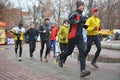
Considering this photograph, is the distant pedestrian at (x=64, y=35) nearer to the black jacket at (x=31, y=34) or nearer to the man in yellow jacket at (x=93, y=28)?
the black jacket at (x=31, y=34)

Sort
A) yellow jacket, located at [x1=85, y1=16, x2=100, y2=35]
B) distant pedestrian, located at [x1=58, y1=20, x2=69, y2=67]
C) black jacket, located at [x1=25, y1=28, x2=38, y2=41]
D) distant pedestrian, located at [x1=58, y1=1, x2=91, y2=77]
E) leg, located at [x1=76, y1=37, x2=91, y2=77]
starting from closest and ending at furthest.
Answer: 1. leg, located at [x1=76, y1=37, x2=91, y2=77]
2. distant pedestrian, located at [x1=58, y1=1, x2=91, y2=77]
3. yellow jacket, located at [x1=85, y1=16, x2=100, y2=35]
4. distant pedestrian, located at [x1=58, y1=20, x2=69, y2=67]
5. black jacket, located at [x1=25, y1=28, x2=38, y2=41]

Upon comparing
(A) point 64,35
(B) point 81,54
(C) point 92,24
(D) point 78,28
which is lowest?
(B) point 81,54

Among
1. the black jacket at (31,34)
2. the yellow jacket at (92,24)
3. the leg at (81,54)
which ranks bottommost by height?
the leg at (81,54)

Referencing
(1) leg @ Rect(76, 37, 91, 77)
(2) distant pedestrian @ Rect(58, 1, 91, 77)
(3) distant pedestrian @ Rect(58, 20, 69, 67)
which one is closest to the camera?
(1) leg @ Rect(76, 37, 91, 77)

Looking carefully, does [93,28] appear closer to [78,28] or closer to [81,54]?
[78,28]

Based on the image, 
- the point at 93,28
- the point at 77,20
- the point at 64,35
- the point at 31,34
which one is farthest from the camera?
the point at 31,34

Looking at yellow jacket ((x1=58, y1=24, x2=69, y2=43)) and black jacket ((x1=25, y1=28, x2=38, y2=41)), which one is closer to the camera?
yellow jacket ((x1=58, y1=24, x2=69, y2=43))

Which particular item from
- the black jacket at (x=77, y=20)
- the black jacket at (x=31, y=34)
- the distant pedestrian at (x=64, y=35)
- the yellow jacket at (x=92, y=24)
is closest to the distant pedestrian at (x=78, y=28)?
the black jacket at (x=77, y=20)

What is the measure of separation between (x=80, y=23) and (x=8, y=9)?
61.5 m

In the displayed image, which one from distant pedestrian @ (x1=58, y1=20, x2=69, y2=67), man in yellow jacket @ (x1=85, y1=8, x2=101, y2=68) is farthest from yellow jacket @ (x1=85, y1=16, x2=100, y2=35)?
distant pedestrian @ (x1=58, y1=20, x2=69, y2=67)

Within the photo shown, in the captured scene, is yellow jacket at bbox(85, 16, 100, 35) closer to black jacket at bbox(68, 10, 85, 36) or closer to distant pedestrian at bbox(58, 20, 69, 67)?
black jacket at bbox(68, 10, 85, 36)

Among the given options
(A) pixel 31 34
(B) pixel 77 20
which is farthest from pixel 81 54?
(A) pixel 31 34

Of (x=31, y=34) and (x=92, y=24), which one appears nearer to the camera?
(x=92, y=24)

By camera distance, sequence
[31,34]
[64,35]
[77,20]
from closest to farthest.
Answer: [77,20] → [64,35] → [31,34]
